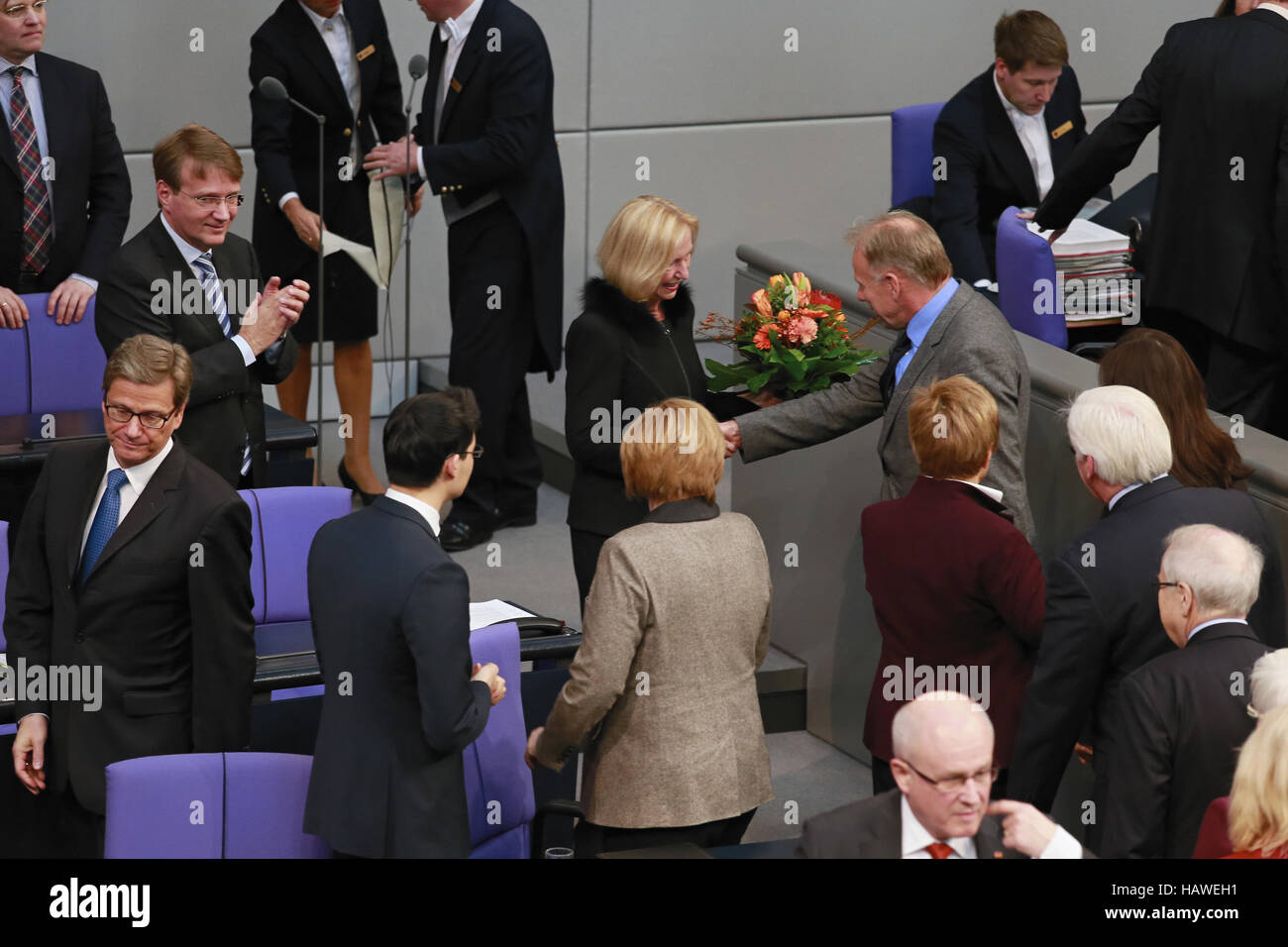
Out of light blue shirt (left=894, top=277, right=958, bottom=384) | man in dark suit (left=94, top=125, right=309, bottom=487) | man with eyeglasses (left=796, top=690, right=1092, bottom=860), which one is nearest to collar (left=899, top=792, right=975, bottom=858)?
man with eyeglasses (left=796, top=690, right=1092, bottom=860)

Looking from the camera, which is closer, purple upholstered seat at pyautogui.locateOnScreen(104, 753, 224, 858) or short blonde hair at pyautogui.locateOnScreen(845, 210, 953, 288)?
purple upholstered seat at pyautogui.locateOnScreen(104, 753, 224, 858)

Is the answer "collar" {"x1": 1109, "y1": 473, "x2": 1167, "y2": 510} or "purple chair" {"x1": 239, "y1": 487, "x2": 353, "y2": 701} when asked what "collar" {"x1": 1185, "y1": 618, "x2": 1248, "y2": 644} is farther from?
"purple chair" {"x1": 239, "y1": 487, "x2": 353, "y2": 701}

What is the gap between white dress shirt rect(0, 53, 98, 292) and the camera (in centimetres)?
522

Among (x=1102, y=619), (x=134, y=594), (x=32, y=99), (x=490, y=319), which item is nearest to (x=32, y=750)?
(x=134, y=594)

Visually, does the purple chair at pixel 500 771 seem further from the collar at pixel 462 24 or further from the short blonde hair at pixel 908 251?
the collar at pixel 462 24

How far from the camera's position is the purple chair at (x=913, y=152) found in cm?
620

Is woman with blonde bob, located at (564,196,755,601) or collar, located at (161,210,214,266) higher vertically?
collar, located at (161,210,214,266)

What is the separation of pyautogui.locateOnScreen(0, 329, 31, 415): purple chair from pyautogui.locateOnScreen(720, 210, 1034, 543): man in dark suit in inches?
103

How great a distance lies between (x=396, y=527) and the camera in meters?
3.01

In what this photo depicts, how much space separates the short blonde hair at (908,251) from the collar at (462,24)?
83.8 inches

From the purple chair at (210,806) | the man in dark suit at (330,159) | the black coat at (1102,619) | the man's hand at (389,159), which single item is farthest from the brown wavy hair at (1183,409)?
the man in dark suit at (330,159)
